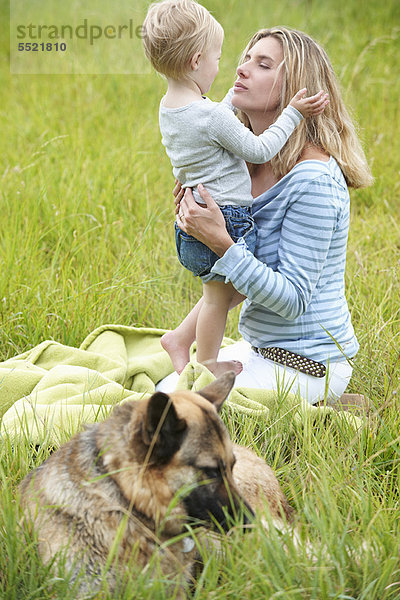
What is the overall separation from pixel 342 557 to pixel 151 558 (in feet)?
2.00

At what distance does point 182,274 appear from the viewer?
194 inches

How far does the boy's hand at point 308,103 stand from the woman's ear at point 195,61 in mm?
485

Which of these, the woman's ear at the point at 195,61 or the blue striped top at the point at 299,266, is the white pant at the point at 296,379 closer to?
the blue striped top at the point at 299,266

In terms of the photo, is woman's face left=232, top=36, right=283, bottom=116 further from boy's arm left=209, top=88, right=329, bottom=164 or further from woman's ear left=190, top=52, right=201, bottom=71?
woman's ear left=190, top=52, right=201, bottom=71

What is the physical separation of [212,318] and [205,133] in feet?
3.04

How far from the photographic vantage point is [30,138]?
6.91 m

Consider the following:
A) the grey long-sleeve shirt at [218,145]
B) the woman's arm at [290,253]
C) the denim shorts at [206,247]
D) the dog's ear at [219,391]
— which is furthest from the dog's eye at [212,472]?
the grey long-sleeve shirt at [218,145]

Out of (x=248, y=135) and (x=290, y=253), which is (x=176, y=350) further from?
(x=248, y=135)

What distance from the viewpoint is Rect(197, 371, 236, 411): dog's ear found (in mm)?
2427

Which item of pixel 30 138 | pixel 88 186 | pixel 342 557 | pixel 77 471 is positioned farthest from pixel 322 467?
Answer: pixel 30 138

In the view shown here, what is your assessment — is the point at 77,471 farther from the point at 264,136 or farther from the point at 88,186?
the point at 88,186

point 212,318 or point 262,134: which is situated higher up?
point 262,134

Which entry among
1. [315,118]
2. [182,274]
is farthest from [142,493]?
[182,274]

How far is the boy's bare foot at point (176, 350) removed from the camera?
381cm
